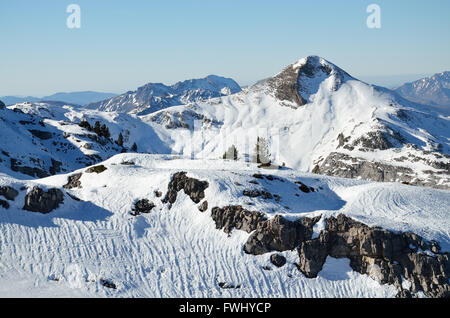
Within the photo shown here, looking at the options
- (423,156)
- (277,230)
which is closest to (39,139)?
(277,230)

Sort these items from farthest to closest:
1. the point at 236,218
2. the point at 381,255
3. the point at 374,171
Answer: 1. the point at 374,171
2. the point at 236,218
3. the point at 381,255

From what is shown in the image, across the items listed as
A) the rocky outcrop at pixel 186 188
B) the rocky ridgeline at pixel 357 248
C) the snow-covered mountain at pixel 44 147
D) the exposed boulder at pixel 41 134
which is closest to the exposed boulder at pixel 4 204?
the rocky outcrop at pixel 186 188

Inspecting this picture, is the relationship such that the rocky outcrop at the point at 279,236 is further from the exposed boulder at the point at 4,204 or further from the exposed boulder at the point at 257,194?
the exposed boulder at the point at 4,204

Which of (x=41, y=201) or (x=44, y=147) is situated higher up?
(x=41, y=201)

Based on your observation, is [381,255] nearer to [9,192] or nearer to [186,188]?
Answer: [186,188]

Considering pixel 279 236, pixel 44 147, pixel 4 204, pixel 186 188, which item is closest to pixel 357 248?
pixel 279 236

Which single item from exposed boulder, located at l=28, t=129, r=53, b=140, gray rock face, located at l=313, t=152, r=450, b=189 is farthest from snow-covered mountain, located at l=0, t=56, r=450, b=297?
gray rock face, located at l=313, t=152, r=450, b=189
